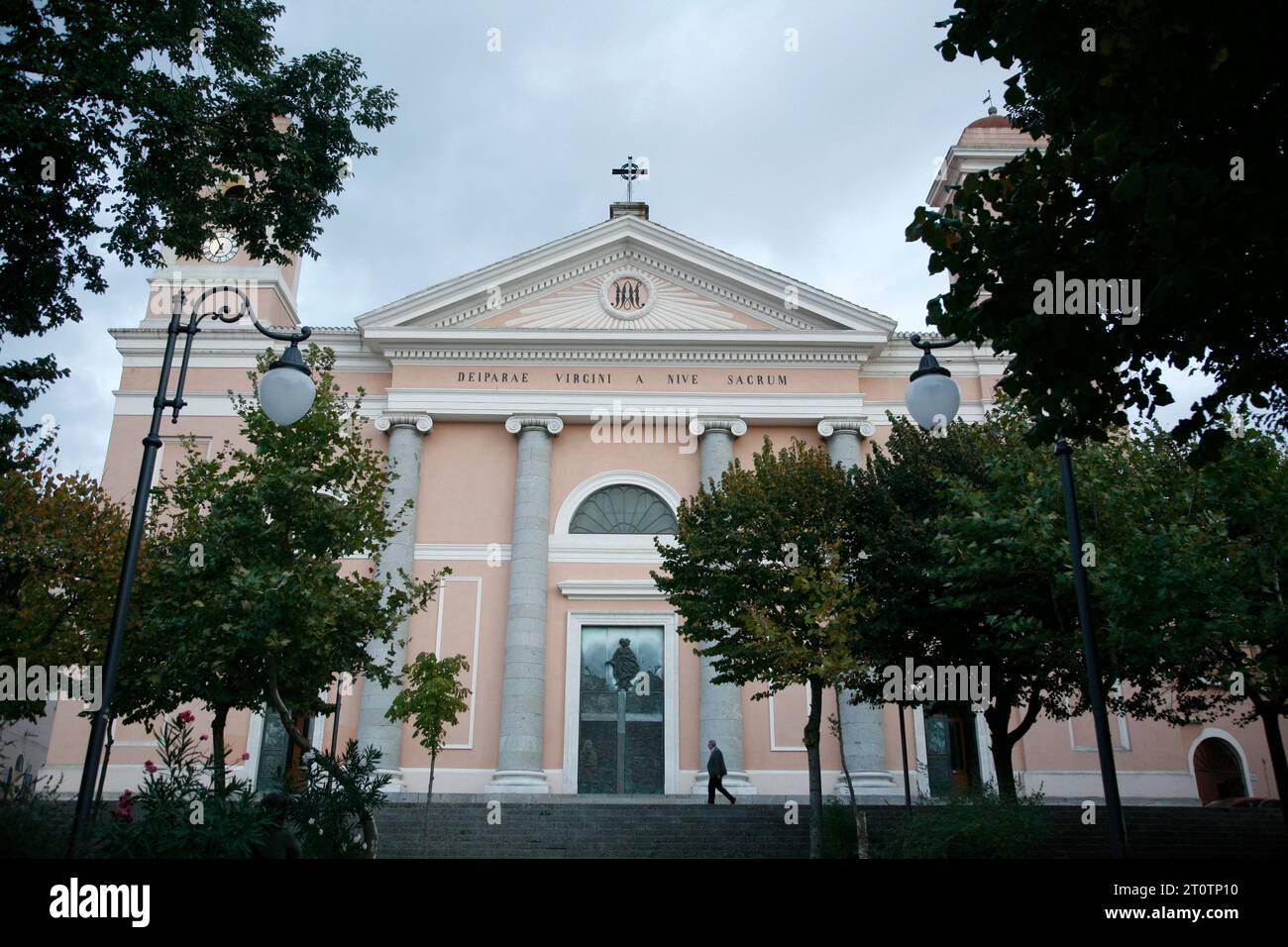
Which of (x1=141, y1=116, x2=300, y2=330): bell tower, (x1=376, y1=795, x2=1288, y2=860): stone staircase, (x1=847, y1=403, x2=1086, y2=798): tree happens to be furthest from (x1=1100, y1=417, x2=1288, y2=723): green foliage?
(x1=141, y1=116, x2=300, y2=330): bell tower

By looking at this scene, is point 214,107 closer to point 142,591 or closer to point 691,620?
point 142,591

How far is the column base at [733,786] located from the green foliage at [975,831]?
10.5 meters

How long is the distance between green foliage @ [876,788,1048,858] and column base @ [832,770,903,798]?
34.2 ft

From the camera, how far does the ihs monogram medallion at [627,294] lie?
97.9 ft

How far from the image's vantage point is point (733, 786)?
24.7m

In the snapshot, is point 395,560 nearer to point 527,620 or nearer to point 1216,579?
point 527,620

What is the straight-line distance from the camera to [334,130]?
1398cm

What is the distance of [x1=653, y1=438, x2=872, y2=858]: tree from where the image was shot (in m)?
16.0

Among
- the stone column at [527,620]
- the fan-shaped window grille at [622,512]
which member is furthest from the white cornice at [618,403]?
the fan-shaped window grille at [622,512]

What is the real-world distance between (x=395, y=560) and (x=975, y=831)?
17.9m

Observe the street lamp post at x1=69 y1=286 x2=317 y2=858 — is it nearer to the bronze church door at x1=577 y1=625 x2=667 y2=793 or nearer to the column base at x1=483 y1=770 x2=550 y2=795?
the column base at x1=483 y1=770 x2=550 y2=795
